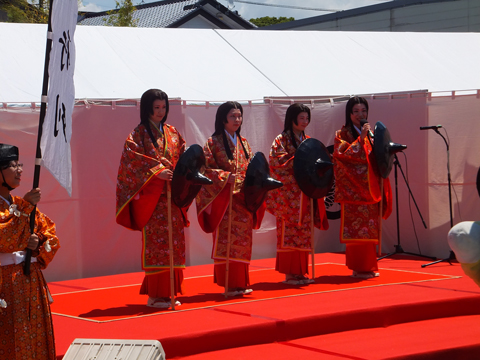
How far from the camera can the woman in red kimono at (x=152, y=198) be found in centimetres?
464

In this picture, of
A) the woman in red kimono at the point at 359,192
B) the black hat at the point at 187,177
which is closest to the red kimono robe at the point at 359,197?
the woman in red kimono at the point at 359,192

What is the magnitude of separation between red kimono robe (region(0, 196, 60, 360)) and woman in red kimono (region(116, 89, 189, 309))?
150cm

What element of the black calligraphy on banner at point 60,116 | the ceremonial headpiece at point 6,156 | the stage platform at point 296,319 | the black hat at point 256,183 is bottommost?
the stage platform at point 296,319

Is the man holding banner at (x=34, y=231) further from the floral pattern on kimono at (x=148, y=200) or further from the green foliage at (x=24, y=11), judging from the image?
the green foliage at (x=24, y=11)

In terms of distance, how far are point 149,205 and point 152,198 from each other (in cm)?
6

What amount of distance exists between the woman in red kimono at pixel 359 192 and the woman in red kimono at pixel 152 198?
1.81 metres

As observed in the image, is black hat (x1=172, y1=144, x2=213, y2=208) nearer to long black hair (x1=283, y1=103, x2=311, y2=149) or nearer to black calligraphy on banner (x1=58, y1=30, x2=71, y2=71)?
long black hair (x1=283, y1=103, x2=311, y2=149)

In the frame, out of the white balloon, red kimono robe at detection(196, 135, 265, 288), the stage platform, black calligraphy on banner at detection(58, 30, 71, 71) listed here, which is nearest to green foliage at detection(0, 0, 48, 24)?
the stage platform

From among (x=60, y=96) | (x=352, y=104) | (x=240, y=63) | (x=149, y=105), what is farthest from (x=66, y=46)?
(x=240, y=63)

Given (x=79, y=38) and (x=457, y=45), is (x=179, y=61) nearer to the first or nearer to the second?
(x=79, y=38)

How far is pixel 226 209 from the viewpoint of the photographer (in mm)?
5090

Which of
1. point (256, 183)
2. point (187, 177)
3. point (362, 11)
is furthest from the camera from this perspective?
point (362, 11)

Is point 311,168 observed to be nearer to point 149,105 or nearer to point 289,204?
point 289,204

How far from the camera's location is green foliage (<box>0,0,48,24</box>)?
12039 mm
